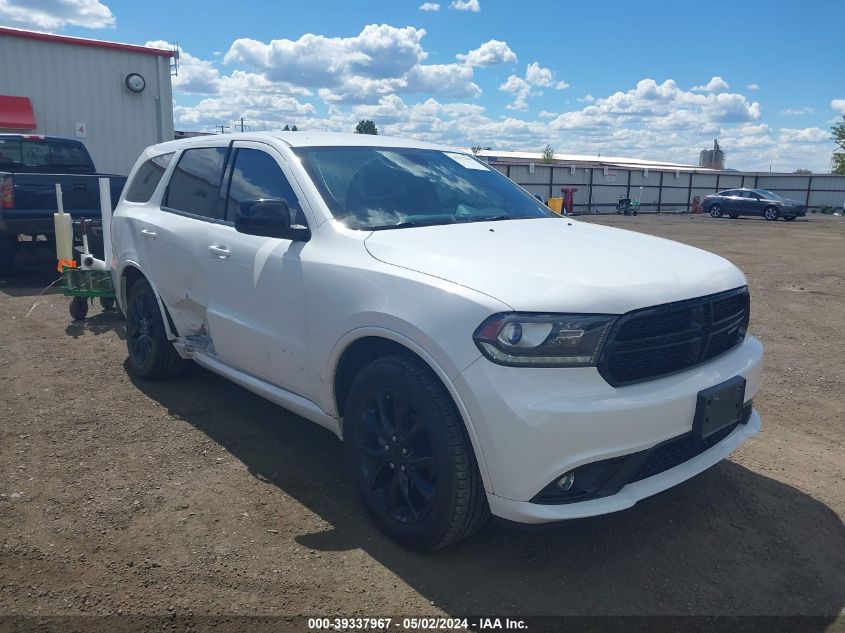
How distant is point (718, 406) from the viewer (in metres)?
2.95

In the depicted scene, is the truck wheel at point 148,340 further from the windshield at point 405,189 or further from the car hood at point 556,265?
the car hood at point 556,265

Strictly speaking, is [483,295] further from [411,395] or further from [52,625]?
[52,625]

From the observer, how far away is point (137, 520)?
3389 mm

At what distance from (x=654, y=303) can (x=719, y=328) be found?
549mm

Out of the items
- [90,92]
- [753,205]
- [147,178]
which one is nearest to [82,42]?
[90,92]

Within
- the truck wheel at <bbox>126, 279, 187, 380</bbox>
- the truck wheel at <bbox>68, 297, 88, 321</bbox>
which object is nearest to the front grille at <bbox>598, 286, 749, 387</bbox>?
→ the truck wheel at <bbox>126, 279, 187, 380</bbox>

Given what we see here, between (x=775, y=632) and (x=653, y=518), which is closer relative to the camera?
(x=775, y=632)

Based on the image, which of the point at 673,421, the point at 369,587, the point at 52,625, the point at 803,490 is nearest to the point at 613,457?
the point at 673,421

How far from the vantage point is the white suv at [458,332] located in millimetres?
2637

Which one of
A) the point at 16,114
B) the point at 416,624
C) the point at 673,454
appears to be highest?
the point at 16,114

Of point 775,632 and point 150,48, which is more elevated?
point 150,48

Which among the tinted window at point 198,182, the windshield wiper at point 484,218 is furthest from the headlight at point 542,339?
the tinted window at point 198,182

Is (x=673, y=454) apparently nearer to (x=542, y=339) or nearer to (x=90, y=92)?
(x=542, y=339)

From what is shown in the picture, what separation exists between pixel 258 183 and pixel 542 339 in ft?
7.24
